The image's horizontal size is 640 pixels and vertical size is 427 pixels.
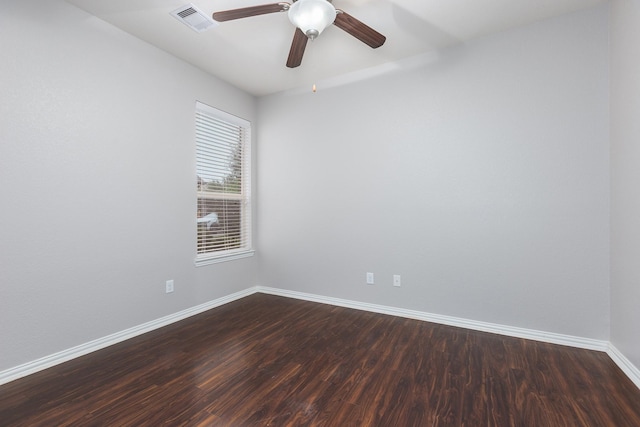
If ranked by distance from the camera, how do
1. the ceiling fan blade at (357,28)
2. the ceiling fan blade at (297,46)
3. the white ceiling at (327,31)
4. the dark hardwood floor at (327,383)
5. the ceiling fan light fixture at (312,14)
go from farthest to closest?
1. the white ceiling at (327,31)
2. the ceiling fan blade at (297,46)
3. the ceiling fan blade at (357,28)
4. the ceiling fan light fixture at (312,14)
5. the dark hardwood floor at (327,383)

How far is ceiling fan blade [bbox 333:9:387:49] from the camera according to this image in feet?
6.16

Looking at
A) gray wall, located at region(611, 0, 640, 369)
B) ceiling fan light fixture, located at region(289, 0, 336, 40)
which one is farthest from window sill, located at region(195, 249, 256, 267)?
gray wall, located at region(611, 0, 640, 369)

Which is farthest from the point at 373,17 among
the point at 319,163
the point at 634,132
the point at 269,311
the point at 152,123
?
the point at 269,311

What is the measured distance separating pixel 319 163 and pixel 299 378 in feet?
7.84

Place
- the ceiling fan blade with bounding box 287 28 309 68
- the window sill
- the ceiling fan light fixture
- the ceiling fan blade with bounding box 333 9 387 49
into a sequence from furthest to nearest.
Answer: the window sill
the ceiling fan blade with bounding box 287 28 309 68
the ceiling fan blade with bounding box 333 9 387 49
the ceiling fan light fixture

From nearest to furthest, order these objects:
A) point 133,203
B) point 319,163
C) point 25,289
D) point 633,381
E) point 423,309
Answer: point 633,381 < point 25,289 < point 133,203 < point 423,309 < point 319,163

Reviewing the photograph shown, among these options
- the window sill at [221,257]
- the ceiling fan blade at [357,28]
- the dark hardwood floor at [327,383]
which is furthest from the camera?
the window sill at [221,257]

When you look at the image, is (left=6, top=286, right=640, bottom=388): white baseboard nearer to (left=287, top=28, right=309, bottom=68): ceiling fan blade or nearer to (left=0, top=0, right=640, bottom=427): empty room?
(left=0, top=0, right=640, bottom=427): empty room

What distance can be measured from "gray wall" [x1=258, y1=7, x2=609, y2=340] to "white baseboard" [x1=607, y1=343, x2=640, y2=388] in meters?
0.15

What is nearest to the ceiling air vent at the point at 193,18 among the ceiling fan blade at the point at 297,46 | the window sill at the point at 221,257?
the ceiling fan blade at the point at 297,46

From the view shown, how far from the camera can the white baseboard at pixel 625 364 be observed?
1.81m

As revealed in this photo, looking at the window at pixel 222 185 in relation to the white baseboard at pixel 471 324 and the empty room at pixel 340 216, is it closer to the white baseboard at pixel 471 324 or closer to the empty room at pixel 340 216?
the empty room at pixel 340 216

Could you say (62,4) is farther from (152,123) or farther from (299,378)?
(299,378)

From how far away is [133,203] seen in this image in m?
2.58
